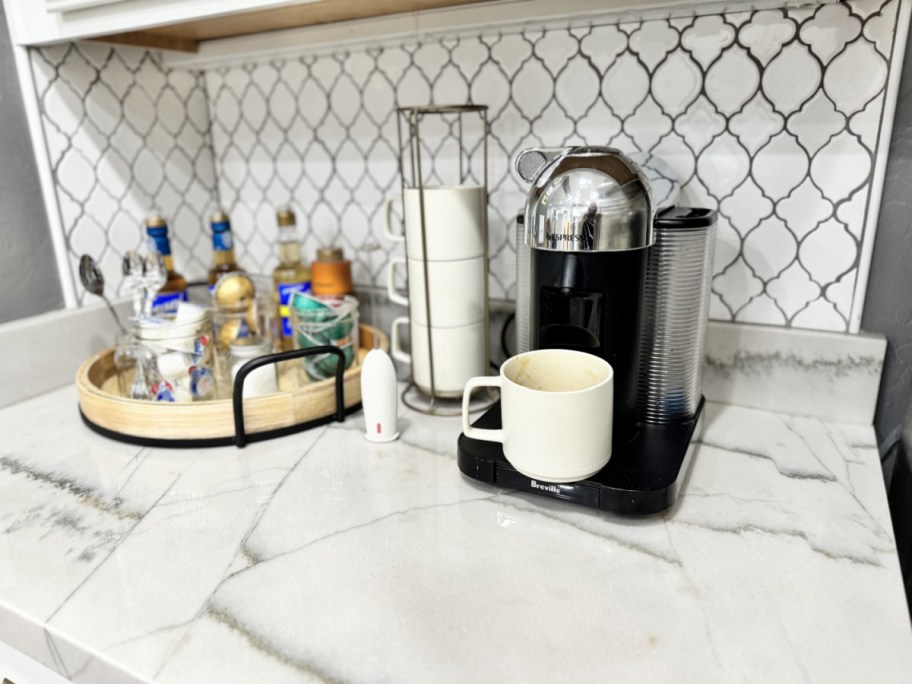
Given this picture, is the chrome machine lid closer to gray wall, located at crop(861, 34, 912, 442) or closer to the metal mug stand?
the metal mug stand

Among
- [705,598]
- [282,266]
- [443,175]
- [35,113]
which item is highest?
[35,113]

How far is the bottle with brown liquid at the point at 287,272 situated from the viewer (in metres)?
1.05

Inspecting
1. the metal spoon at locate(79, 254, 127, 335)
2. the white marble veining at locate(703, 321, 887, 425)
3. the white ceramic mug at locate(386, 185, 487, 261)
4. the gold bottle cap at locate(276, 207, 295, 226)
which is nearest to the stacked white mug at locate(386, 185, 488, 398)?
the white ceramic mug at locate(386, 185, 487, 261)

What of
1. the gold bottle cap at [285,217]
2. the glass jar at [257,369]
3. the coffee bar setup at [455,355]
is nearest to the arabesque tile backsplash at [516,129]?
the coffee bar setup at [455,355]

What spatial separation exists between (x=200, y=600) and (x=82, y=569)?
5.2 inches

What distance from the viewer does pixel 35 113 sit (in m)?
0.98

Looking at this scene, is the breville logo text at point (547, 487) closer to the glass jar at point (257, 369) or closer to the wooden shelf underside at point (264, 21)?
the glass jar at point (257, 369)

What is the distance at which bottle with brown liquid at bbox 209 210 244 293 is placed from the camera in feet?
3.49

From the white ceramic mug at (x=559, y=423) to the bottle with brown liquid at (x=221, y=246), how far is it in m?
0.58

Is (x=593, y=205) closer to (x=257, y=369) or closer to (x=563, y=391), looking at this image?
(x=563, y=391)

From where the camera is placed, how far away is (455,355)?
895mm

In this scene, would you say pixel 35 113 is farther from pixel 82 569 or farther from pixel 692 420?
pixel 692 420

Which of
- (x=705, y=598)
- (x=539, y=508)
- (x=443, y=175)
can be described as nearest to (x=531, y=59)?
(x=443, y=175)

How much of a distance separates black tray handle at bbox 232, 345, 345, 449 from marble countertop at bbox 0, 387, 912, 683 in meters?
0.03
